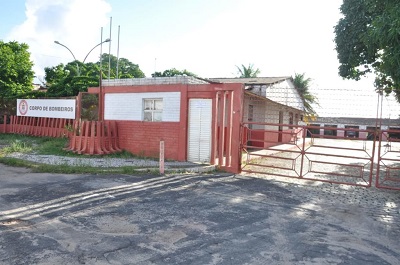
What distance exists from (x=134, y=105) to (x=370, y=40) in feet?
27.6

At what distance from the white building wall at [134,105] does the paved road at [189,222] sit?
378 centimetres

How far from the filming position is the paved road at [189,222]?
4.39 metres

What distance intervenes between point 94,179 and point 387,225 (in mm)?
6751

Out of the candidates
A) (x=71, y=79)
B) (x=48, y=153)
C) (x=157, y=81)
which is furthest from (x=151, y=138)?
(x=71, y=79)

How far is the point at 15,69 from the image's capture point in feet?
87.6

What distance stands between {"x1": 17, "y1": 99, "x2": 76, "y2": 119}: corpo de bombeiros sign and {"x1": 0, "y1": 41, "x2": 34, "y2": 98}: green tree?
6.36 meters

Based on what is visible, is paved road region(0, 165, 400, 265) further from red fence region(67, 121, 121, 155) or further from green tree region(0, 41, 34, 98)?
green tree region(0, 41, 34, 98)

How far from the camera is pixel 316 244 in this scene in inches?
193

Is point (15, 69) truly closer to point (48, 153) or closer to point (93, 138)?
point (48, 153)

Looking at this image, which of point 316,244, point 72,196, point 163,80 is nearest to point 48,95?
point 163,80

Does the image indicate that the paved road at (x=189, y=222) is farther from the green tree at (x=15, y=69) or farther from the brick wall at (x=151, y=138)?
the green tree at (x=15, y=69)

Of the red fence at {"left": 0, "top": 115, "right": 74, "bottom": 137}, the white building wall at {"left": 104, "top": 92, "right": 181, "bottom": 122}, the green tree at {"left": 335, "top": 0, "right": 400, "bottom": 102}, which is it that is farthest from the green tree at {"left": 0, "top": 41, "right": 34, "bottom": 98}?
the green tree at {"left": 335, "top": 0, "right": 400, "bottom": 102}

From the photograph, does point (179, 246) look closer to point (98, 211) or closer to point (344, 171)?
point (98, 211)

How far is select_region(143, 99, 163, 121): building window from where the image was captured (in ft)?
41.8
